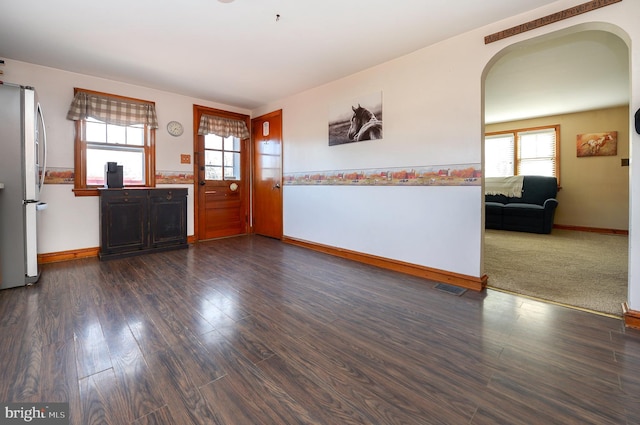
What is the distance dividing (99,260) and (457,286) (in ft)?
14.0

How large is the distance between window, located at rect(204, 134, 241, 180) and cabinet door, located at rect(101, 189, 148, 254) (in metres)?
1.33

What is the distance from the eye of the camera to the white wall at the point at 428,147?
220cm

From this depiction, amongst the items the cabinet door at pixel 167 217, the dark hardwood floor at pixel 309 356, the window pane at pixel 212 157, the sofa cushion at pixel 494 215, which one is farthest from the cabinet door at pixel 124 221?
the sofa cushion at pixel 494 215

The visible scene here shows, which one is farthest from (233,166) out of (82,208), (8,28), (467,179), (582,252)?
(582,252)

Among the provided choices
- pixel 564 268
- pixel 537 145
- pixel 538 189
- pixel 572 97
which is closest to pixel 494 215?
pixel 538 189

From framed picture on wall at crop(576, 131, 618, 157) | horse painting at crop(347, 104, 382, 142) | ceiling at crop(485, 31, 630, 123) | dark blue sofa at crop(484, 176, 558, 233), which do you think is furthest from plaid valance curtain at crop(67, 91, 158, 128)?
framed picture on wall at crop(576, 131, 618, 157)

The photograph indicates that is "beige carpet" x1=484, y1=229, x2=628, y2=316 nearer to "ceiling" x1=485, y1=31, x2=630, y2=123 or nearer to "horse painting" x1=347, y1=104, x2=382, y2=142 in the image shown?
"horse painting" x1=347, y1=104, x2=382, y2=142

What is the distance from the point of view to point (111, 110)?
3834 mm

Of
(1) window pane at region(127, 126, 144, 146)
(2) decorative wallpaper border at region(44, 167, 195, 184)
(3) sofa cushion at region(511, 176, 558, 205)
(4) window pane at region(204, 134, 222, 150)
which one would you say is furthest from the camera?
(3) sofa cushion at region(511, 176, 558, 205)

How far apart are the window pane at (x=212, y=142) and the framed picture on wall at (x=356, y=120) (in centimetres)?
228

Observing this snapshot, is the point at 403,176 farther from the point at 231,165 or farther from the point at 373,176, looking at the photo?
the point at 231,165

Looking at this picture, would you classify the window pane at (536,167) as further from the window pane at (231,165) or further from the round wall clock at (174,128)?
the round wall clock at (174,128)

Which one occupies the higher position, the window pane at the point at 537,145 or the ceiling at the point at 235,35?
the ceiling at the point at 235,35

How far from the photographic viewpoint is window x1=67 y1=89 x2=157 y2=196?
3682 millimetres
